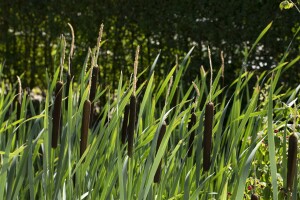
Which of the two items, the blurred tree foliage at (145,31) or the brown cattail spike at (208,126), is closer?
the brown cattail spike at (208,126)

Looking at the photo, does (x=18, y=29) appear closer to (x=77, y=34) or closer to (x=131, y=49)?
(x=77, y=34)

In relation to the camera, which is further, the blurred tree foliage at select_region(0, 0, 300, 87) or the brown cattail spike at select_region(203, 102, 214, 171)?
the blurred tree foliage at select_region(0, 0, 300, 87)

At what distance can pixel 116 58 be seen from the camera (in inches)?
317

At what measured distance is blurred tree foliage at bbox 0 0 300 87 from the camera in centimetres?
712

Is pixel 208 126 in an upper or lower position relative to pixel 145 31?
lower

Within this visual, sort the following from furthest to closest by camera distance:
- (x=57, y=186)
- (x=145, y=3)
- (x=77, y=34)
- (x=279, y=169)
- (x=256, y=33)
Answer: (x=77, y=34) < (x=145, y=3) < (x=256, y=33) < (x=279, y=169) < (x=57, y=186)

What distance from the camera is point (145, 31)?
7691 mm

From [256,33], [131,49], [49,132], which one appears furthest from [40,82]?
[49,132]

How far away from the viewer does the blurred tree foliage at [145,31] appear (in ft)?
23.4

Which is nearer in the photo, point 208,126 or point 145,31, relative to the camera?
point 208,126

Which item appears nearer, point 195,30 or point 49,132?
point 49,132

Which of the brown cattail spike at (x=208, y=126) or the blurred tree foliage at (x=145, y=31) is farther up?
the blurred tree foliage at (x=145, y=31)

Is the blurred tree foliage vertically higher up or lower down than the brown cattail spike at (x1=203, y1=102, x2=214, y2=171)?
higher up

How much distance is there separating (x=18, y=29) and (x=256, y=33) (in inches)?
116
